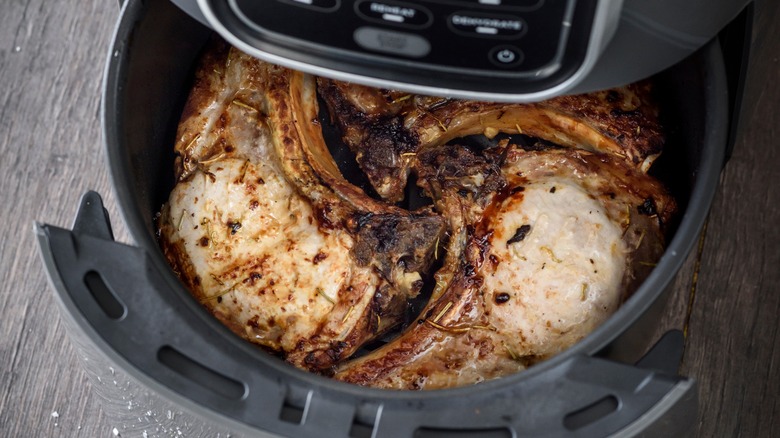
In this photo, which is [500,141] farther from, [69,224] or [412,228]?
[69,224]

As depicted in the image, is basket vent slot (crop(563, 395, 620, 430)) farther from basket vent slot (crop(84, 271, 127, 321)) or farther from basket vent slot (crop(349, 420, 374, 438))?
basket vent slot (crop(84, 271, 127, 321))

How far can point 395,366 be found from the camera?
0.98 meters

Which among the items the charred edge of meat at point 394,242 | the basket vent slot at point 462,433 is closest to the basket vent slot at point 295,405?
the basket vent slot at point 462,433

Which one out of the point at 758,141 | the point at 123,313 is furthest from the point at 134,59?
the point at 758,141

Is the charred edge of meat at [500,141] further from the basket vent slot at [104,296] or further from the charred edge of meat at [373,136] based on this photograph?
the basket vent slot at [104,296]

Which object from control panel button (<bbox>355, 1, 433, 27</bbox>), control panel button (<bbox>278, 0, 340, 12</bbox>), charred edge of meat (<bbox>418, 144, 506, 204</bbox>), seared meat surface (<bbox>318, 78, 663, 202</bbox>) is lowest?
charred edge of meat (<bbox>418, 144, 506, 204</bbox>)

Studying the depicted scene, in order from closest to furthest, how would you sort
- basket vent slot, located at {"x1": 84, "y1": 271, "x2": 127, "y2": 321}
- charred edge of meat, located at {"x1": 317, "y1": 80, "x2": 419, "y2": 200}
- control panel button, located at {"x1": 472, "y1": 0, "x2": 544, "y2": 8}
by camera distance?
1. control panel button, located at {"x1": 472, "y1": 0, "x2": 544, "y2": 8}
2. basket vent slot, located at {"x1": 84, "y1": 271, "x2": 127, "y2": 321}
3. charred edge of meat, located at {"x1": 317, "y1": 80, "x2": 419, "y2": 200}

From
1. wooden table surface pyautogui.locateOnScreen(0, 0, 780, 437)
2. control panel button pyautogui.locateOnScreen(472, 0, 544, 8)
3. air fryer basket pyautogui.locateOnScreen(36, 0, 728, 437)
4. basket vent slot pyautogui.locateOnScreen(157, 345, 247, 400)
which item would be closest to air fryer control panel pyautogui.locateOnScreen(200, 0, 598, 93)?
control panel button pyautogui.locateOnScreen(472, 0, 544, 8)

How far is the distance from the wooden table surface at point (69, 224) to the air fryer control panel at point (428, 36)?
686 mm

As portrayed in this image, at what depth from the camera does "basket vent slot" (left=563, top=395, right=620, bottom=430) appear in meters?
0.77

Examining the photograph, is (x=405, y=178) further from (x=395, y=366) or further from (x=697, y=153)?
(x=697, y=153)

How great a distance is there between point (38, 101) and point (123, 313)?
832 mm

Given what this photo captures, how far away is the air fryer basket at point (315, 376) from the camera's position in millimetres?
769

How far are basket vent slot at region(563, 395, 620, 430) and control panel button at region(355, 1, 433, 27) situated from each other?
0.38m
